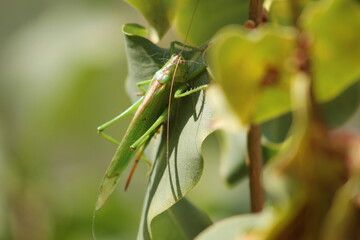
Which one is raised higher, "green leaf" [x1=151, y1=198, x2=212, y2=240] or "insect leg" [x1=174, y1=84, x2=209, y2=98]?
"insect leg" [x1=174, y1=84, x2=209, y2=98]

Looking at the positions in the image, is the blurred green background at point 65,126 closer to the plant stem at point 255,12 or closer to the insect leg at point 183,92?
the insect leg at point 183,92

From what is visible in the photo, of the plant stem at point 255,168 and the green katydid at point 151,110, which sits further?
the green katydid at point 151,110

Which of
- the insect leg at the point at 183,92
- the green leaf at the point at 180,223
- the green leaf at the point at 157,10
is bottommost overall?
the green leaf at the point at 180,223

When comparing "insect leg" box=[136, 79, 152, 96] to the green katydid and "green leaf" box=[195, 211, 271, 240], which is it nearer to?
the green katydid

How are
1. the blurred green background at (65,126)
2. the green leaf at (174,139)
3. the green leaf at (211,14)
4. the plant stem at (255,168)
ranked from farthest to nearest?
the blurred green background at (65,126), the green leaf at (211,14), the plant stem at (255,168), the green leaf at (174,139)

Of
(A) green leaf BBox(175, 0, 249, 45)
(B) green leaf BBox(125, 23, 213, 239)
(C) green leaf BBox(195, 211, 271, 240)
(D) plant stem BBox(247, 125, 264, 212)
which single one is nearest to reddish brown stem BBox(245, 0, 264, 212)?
(D) plant stem BBox(247, 125, 264, 212)

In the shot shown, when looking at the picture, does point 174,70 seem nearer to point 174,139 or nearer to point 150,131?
point 150,131

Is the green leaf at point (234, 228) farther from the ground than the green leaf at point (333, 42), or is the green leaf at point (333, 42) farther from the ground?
the green leaf at point (333, 42)

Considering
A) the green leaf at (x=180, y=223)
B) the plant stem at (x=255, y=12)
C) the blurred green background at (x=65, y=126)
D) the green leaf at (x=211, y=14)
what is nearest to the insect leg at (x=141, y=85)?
the green leaf at (x=211, y=14)
